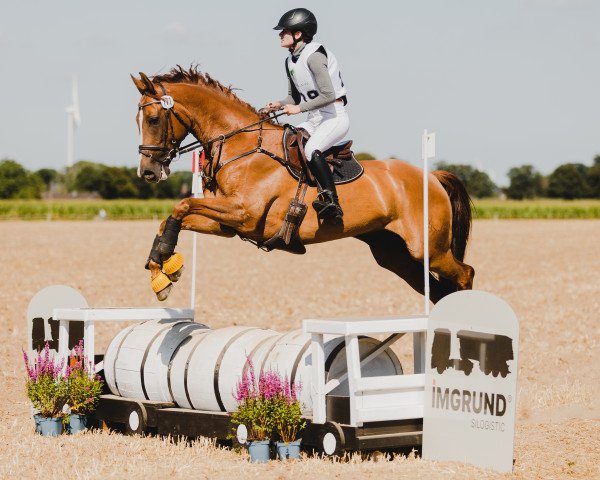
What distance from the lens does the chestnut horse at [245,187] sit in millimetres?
7066

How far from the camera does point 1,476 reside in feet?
19.6

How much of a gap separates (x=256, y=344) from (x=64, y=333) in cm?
190

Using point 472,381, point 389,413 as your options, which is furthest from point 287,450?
point 472,381

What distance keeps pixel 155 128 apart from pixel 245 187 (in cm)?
83

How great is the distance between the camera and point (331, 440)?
6426 mm

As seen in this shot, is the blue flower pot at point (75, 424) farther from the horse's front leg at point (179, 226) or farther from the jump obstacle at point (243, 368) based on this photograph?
the horse's front leg at point (179, 226)

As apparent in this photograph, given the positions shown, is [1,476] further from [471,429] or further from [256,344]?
[471,429]

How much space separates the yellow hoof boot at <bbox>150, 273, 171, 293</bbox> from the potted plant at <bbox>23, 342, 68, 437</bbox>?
1427 millimetres

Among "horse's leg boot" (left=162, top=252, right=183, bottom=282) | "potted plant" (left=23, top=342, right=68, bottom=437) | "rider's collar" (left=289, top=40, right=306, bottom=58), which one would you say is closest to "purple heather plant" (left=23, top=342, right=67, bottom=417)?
"potted plant" (left=23, top=342, right=68, bottom=437)

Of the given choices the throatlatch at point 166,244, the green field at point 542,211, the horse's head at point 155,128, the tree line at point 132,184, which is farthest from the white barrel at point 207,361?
the tree line at point 132,184

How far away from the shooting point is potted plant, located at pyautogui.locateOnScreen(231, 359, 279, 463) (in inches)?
256

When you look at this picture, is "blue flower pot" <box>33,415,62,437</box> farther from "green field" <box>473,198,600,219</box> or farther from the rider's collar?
"green field" <box>473,198,600,219</box>

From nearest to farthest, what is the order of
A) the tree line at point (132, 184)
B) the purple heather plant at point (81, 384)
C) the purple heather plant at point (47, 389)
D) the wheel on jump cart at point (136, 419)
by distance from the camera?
the wheel on jump cart at point (136, 419) < the purple heather plant at point (47, 389) < the purple heather plant at point (81, 384) < the tree line at point (132, 184)

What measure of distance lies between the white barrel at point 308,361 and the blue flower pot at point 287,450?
321mm
